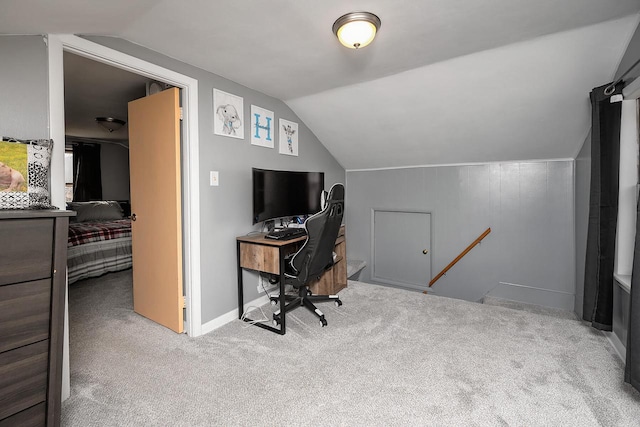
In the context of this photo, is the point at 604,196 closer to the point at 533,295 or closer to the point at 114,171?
the point at 533,295

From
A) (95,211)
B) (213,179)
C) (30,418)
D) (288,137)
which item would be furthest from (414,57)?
(95,211)

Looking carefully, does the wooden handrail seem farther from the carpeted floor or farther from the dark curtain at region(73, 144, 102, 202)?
the dark curtain at region(73, 144, 102, 202)

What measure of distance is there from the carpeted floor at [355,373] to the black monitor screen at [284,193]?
3.23 ft

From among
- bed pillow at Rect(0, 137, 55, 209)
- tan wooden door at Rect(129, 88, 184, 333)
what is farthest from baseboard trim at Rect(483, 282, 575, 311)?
bed pillow at Rect(0, 137, 55, 209)

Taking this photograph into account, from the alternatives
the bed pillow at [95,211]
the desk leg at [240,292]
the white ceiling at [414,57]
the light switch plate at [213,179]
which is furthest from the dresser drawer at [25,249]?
the bed pillow at [95,211]

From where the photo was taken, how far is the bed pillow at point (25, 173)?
1.41 metres

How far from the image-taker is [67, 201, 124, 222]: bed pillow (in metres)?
4.67

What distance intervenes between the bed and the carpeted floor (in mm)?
1193

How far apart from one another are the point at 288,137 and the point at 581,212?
302 centimetres

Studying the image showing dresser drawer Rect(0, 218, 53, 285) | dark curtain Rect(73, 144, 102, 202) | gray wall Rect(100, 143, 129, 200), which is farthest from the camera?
gray wall Rect(100, 143, 129, 200)

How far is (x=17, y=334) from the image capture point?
3.70 ft

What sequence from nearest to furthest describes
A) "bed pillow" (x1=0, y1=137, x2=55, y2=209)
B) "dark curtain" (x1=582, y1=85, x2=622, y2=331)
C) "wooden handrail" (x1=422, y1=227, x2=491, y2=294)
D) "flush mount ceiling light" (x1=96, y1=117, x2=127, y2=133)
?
1. "bed pillow" (x1=0, y1=137, x2=55, y2=209)
2. "dark curtain" (x1=582, y1=85, x2=622, y2=331)
3. "wooden handrail" (x1=422, y1=227, x2=491, y2=294)
4. "flush mount ceiling light" (x1=96, y1=117, x2=127, y2=133)

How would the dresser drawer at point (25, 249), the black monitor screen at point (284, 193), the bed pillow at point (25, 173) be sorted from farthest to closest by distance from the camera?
1. the black monitor screen at point (284, 193)
2. the bed pillow at point (25, 173)
3. the dresser drawer at point (25, 249)

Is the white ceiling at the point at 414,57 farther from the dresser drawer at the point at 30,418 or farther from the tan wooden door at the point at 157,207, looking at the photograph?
the dresser drawer at the point at 30,418
